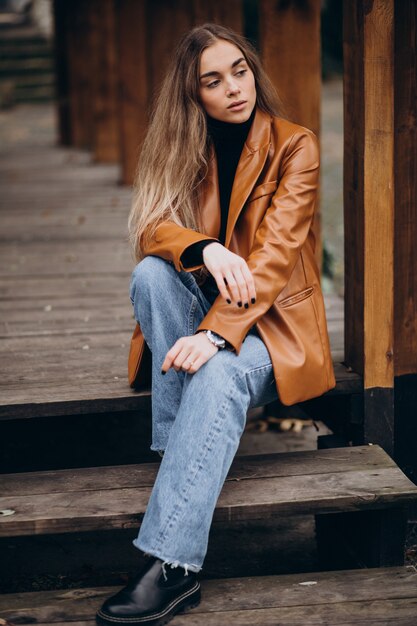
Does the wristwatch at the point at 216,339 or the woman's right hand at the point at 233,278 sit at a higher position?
the woman's right hand at the point at 233,278

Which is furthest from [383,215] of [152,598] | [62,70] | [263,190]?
[62,70]

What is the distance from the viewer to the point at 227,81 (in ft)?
9.55

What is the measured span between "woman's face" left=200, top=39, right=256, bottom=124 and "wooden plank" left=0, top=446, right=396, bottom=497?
3.60ft

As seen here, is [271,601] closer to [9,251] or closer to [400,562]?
[400,562]

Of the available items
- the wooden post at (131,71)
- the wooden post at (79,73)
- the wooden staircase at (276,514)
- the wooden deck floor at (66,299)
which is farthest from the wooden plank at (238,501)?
the wooden post at (79,73)

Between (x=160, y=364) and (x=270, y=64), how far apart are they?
5.77 feet

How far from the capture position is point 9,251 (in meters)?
5.98

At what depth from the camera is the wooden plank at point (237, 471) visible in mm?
2906

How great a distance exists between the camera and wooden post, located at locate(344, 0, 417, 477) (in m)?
2.97

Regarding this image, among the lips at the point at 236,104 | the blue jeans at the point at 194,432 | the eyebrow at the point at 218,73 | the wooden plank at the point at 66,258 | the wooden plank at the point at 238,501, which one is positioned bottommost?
the wooden plank at the point at 66,258

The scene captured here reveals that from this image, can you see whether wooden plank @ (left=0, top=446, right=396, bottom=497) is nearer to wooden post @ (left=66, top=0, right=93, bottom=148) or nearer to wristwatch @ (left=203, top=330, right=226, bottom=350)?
wristwatch @ (left=203, top=330, right=226, bottom=350)

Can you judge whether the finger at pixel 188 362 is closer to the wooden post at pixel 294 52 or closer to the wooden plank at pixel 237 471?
the wooden plank at pixel 237 471

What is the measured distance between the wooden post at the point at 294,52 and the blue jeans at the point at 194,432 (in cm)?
157

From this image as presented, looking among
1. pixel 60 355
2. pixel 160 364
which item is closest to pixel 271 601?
pixel 160 364
